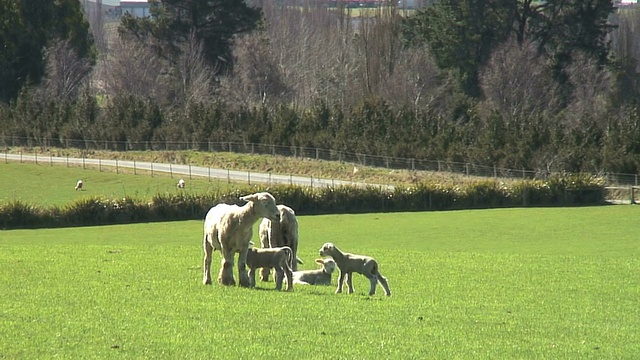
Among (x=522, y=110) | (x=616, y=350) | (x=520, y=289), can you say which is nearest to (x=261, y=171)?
(x=522, y=110)

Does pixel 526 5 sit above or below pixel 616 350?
above

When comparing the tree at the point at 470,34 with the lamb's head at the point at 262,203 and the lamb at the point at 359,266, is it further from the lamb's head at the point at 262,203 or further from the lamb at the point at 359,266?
the lamb's head at the point at 262,203

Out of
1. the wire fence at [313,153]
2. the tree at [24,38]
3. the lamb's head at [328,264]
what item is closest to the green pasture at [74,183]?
the wire fence at [313,153]

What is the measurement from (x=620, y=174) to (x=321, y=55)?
6253 cm

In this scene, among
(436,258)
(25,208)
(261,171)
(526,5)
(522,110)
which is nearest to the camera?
(436,258)

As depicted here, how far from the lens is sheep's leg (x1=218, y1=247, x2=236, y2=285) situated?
21.6 m

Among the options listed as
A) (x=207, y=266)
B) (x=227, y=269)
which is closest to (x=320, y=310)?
(x=227, y=269)

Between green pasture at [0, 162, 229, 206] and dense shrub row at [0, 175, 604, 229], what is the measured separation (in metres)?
9.83

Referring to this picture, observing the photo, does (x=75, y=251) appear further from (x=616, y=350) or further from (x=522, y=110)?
(x=522, y=110)

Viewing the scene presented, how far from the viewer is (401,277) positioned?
2627cm

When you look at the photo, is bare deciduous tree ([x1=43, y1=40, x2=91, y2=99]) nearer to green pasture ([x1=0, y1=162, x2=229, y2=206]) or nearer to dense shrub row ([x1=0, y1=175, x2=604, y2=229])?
green pasture ([x1=0, y1=162, x2=229, y2=206])

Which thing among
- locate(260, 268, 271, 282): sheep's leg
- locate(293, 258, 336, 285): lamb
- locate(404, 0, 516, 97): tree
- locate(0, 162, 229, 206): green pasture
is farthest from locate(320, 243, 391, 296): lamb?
locate(404, 0, 516, 97): tree

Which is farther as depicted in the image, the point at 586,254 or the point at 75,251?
the point at 586,254

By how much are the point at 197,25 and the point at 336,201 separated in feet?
158
